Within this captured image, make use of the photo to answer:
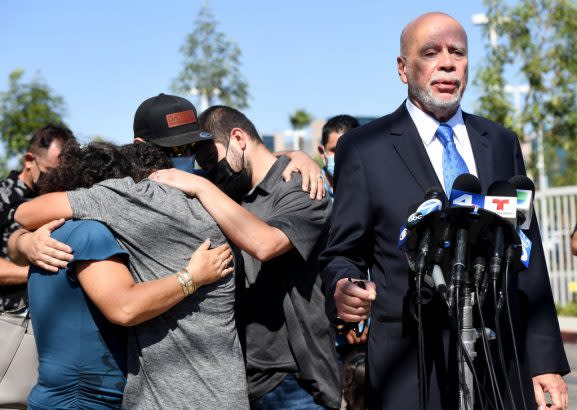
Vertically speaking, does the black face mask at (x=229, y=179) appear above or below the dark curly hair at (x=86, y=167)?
below

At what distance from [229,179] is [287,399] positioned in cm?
104

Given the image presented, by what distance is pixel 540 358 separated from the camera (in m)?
3.38

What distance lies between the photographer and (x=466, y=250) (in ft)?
9.37

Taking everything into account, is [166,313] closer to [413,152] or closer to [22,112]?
[413,152]

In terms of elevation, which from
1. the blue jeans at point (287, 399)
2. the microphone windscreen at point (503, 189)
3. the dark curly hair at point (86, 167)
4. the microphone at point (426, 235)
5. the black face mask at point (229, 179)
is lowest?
the blue jeans at point (287, 399)

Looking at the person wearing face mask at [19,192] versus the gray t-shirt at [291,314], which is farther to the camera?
the person wearing face mask at [19,192]

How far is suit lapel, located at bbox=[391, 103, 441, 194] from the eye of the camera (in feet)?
11.2

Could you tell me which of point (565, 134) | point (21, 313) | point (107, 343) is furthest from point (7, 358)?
point (565, 134)

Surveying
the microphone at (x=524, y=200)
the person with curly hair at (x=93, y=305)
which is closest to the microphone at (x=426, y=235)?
the microphone at (x=524, y=200)

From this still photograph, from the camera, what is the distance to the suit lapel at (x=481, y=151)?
3.44 meters

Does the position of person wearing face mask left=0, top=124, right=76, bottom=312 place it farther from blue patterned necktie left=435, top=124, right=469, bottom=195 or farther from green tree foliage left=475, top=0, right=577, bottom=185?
green tree foliage left=475, top=0, right=577, bottom=185

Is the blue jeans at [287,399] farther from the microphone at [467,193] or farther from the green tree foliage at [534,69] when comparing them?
the green tree foliage at [534,69]

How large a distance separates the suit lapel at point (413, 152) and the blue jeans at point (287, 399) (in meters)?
1.18

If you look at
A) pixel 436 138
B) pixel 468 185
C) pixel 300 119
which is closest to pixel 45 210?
pixel 436 138
